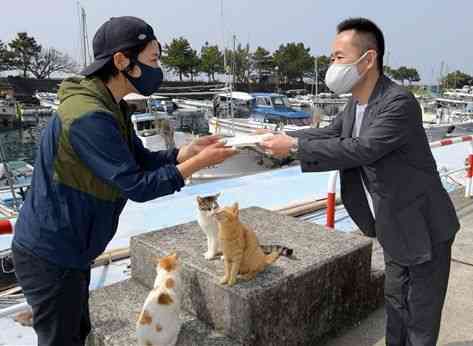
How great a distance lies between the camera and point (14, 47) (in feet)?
145

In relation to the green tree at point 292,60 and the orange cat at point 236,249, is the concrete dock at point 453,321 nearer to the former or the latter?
the orange cat at point 236,249

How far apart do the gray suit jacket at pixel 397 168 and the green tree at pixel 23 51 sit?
4989 cm

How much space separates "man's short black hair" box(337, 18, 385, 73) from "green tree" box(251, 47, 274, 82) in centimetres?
5485

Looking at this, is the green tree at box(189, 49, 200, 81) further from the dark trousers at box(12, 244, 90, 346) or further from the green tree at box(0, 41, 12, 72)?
the dark trousers at box(12, 244, 90, 346)

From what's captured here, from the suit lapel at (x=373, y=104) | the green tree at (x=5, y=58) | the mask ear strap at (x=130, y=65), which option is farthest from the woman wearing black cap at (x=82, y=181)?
the green tree at (x=5, y=58)

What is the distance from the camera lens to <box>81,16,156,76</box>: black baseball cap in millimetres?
1792

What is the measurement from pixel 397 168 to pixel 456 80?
68.1 m

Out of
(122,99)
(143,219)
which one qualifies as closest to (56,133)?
(122,99)

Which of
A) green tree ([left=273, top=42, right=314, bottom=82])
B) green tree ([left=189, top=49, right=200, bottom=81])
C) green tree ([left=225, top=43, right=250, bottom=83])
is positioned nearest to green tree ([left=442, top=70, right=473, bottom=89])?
green tree ([left=273, top=42, right=314, bottom=82])

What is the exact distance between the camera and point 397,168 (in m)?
2.00

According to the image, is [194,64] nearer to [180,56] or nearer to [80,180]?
[180,56]

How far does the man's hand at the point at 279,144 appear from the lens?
7.16ft

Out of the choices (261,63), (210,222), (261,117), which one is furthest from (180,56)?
(210,222)

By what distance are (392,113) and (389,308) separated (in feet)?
3.69
